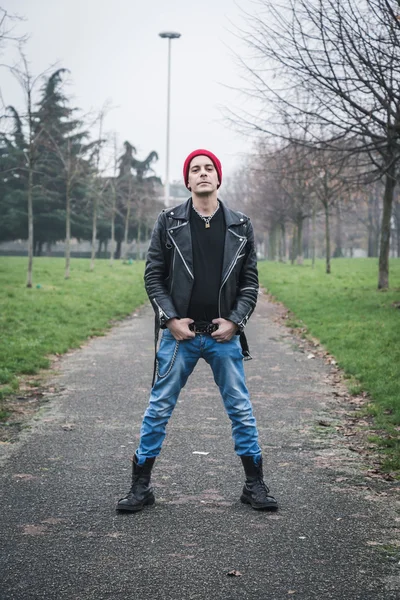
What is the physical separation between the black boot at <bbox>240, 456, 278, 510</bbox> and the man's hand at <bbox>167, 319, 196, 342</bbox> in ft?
2.71

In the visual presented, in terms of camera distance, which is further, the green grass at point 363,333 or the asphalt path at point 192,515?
the green grass at point 363,333

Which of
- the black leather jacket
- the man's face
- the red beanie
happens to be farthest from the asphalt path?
the red beanie

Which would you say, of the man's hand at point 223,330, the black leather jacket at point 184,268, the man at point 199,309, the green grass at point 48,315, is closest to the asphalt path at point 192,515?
the man at point 199,309

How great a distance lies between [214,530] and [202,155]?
6.99ft

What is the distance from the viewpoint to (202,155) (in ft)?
13.3

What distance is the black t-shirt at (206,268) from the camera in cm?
404

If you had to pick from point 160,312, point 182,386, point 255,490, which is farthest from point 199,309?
point 255,490

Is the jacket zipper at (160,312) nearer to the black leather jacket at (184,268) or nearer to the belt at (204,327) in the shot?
the black leather jacket at (184,268)

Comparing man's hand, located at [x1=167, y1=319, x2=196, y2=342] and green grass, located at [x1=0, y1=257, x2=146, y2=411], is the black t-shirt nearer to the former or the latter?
man's hand, located at [x1=167, y1=319, x2=196, y2=342]

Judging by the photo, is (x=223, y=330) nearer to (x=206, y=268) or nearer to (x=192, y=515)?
(x=206, y=268)

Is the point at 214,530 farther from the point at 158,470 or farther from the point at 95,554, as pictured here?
the point at 158,470

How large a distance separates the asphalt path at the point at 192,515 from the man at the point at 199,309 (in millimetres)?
292

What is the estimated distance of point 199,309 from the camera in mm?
4066

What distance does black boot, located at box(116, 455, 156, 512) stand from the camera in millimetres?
4004
